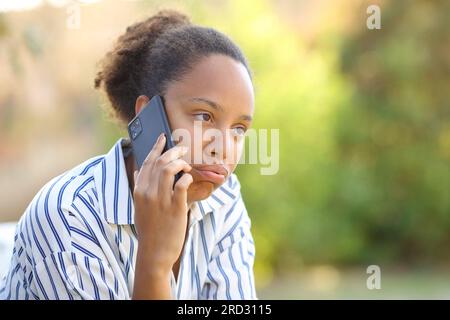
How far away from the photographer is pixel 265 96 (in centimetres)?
645

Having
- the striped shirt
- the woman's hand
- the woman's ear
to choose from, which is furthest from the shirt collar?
the woman's hand

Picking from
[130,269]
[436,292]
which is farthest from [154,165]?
[436,292]

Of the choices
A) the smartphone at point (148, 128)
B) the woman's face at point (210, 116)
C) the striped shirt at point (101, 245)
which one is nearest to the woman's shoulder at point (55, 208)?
the striped shirt at point (101, 245)

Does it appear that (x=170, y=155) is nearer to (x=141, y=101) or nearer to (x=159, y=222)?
(x=159, y=222)

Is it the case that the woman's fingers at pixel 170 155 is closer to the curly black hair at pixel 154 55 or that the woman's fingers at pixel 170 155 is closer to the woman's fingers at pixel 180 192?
the woman's fingers at pixel 180 192

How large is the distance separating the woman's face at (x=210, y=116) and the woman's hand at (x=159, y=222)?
17cm

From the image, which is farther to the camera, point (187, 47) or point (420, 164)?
point (420, 164)

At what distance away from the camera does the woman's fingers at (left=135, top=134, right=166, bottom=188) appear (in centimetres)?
141

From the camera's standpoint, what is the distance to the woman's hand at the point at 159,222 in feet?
4.49

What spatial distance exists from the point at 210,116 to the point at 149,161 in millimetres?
199

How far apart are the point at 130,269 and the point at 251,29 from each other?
499cm

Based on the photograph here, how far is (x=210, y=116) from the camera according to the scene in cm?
157

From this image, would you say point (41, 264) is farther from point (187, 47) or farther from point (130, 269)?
point (187, 47)

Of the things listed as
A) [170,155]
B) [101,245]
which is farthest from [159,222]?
[101,245]
